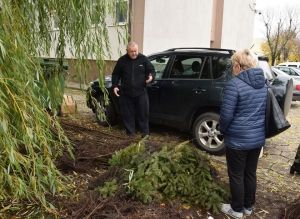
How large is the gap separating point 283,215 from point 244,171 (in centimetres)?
62

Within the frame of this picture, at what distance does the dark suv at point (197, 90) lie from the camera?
526 centimetres

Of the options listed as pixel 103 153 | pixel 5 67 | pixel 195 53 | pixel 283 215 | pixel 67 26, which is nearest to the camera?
pixel 5 67

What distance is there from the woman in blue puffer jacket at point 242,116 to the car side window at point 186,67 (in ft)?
8.22

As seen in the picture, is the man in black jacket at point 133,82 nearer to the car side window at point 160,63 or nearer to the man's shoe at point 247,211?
the car side window at point 160,63

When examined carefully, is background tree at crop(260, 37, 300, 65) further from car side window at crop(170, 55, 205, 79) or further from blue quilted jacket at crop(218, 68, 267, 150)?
blue quilted jacket at crop(218, 68, 267, 150)

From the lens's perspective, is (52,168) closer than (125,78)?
Yes

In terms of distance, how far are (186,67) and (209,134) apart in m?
1.36

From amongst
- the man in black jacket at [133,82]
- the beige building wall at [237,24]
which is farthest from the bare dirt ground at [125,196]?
the beige building wall at [237,24]

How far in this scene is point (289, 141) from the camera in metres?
6.65

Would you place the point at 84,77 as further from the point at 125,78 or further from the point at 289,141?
the point at 289,141

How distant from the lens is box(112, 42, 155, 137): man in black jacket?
532cm

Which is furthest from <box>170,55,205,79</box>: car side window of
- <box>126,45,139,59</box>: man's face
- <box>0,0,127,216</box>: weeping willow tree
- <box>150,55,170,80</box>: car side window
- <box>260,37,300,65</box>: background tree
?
<box>260,37,300,65</box>: background tree

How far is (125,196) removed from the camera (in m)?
3.31

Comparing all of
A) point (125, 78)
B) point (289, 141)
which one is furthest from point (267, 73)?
point (125, 78)
